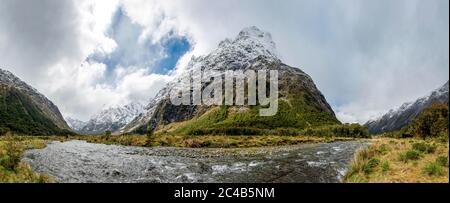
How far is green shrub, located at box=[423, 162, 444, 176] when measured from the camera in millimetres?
12969

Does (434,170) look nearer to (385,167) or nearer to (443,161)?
(443,161)

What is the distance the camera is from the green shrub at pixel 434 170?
42.5 ft

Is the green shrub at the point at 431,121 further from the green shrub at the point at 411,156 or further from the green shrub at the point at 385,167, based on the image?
the green shrub at the point at 385,167

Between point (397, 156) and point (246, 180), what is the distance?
304 inches

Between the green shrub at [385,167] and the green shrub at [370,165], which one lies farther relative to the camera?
the green shrub at [370,165]

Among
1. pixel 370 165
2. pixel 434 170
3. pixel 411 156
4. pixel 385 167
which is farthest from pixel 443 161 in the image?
pixel 370 165

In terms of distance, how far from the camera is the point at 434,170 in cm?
1311

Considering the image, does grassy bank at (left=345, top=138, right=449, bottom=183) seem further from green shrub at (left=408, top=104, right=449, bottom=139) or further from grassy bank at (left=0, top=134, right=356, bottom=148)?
grassy bank at (left=0, top=134, right=356, bottom=148)

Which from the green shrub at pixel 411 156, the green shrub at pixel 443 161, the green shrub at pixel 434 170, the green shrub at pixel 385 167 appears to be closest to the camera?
the green shrub at pixel 434 170

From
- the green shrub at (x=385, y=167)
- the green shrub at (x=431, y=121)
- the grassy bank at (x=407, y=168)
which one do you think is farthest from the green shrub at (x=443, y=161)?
the green shrub at (x=431, y=121)
